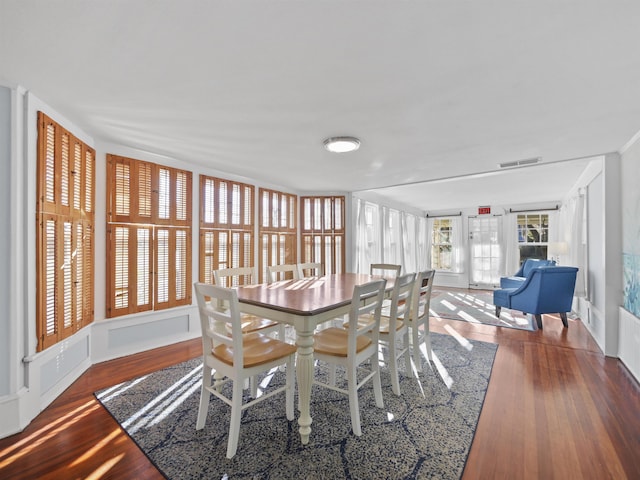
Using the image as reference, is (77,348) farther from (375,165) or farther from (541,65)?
(541,65)

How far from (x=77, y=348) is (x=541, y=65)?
13.8 ft

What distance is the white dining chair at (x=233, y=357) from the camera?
5.65 feet

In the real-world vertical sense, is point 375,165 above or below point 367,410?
above

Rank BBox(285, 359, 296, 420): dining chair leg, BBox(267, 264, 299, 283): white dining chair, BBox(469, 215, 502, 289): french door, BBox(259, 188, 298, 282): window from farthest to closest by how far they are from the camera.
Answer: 1. BBox(469, 215, 502, 289): french door
2. BBox(259, 188, 298, 282): window
3. BBox(267, 264, 299, 283): white dining chair
4. BBox(285, 359, 296, 420): dining chair leg

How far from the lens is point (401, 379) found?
273 cm

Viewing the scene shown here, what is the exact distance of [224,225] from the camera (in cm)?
420

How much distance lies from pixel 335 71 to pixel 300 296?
63.2 inches

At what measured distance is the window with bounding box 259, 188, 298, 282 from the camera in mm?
4852

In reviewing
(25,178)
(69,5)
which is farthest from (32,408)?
(69,5)

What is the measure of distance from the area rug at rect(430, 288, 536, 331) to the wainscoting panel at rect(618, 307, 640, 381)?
Result: 4.25 feet

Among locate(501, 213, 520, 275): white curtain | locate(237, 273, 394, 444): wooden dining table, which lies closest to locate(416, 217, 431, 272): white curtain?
locate(501, 213, 520, 275): white curtain

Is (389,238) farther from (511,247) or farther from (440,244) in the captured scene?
(511,247)

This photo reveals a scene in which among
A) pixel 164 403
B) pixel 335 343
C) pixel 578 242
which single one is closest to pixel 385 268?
pixel 335 343

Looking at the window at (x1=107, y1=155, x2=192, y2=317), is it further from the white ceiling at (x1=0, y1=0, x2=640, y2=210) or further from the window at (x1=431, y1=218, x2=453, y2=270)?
the window at (x1=431, y1=218, x2=453, y2=270)
